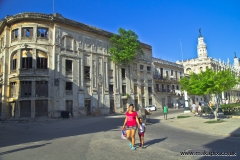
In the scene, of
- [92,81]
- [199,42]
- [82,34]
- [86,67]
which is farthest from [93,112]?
[199,42]

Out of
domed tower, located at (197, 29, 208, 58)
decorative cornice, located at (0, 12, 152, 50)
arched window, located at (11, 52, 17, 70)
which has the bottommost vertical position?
arched window, located at (11, 52, 17, 70)

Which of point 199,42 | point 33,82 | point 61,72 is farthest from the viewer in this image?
point 199,42

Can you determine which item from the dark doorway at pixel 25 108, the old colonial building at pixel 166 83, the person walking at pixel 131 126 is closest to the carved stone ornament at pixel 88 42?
the dark doorway at pixel 25 108

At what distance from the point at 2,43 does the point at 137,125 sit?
30937 millimetres

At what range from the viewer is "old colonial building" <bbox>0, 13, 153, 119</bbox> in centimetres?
2709

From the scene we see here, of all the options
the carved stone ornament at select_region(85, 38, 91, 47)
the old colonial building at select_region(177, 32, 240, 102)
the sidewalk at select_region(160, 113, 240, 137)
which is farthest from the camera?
the old colonial building at select_region(177, 32, 240, 102)

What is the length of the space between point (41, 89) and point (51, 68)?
10.7 ft

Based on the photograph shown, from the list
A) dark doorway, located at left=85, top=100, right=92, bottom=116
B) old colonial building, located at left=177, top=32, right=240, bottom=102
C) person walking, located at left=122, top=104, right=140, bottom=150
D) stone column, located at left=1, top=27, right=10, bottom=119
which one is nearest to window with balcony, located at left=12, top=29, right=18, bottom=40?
stone column, located at left=1, top=27, right=10, bottom=119

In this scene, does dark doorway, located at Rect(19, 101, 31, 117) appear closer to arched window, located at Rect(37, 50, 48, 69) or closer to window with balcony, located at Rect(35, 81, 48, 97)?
window with balcony, located at Rect(35, 81, 48, 97)

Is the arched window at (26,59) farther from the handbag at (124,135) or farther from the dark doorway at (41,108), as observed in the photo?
the handbag at (124,135)

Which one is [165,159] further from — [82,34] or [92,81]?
[82,34]

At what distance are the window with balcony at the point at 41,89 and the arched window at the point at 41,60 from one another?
2284 mm

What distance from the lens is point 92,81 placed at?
3244 cm

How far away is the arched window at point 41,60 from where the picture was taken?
92.0ft
